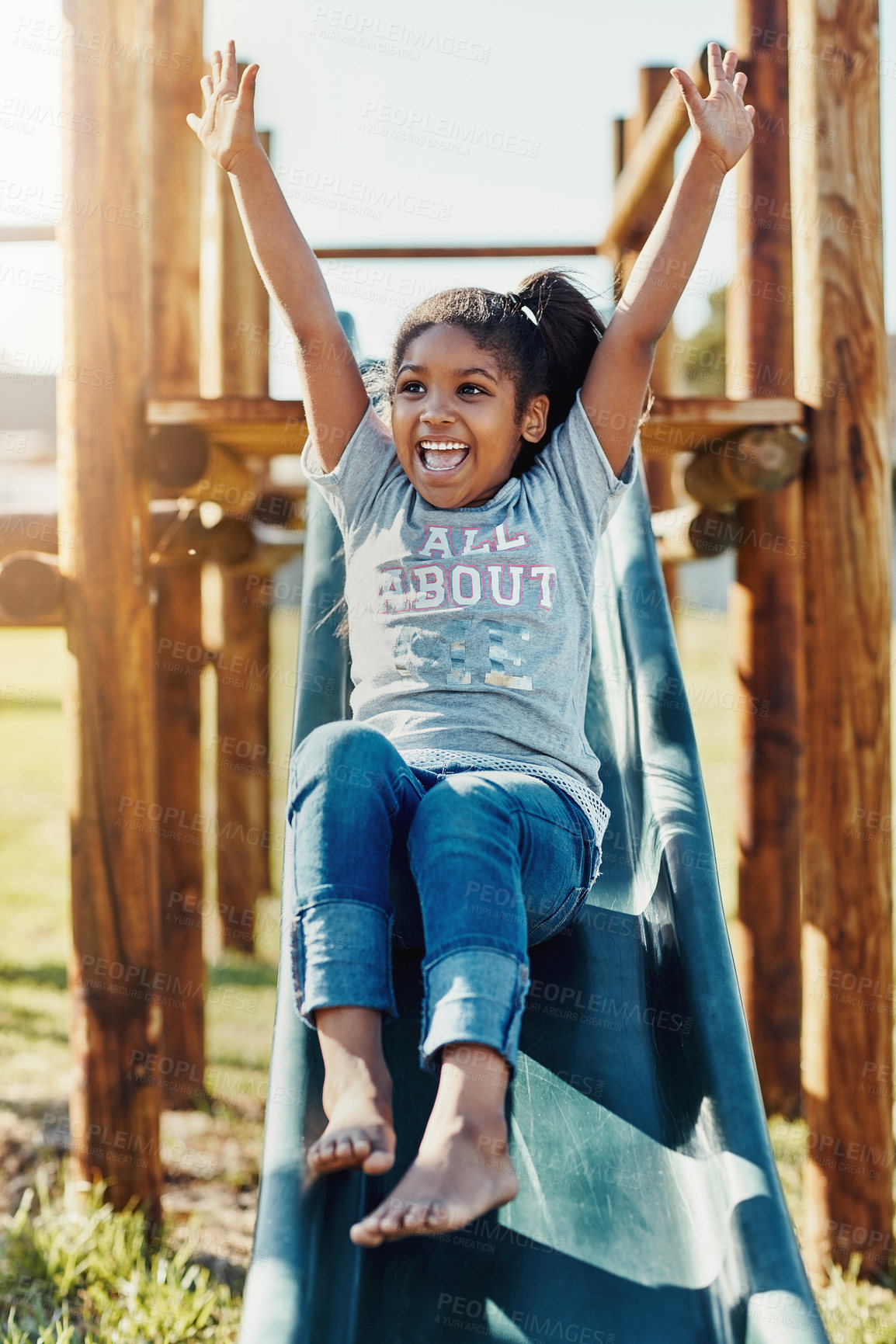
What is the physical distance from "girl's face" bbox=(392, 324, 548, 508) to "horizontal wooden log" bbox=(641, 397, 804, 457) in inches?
26.7

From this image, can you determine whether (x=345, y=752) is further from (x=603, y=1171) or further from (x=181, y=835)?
(x=181, y=835)

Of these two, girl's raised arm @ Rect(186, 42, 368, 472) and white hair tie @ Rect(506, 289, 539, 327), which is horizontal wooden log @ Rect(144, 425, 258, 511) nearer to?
girl's raised arm @ Rect(186, 42, 368, 472)

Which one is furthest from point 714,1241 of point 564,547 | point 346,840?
point 564,547

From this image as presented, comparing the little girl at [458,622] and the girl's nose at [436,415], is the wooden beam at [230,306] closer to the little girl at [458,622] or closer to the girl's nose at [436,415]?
the little girl at [458,622]

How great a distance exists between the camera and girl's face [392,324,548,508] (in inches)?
75.8

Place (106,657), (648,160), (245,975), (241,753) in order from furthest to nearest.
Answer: (241,753) < (245,975) < (648,160) < (106,657)

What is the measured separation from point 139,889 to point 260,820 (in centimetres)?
233

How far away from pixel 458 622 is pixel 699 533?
151cm

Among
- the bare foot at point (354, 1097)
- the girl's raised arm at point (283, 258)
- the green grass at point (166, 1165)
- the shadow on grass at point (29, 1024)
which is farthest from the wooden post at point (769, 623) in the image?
the shadow on grass at point (29, 1024)

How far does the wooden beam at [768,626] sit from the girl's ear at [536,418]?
962 mm

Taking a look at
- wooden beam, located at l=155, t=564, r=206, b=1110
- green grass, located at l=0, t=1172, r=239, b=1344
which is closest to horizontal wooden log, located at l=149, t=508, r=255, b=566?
wooden beam, located at l=155, t=564, r=206, b=1110

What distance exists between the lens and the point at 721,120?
1.89m

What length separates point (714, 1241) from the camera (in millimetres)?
1438

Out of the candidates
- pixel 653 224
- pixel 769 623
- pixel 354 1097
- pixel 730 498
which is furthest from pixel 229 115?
pixel 653 224
